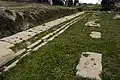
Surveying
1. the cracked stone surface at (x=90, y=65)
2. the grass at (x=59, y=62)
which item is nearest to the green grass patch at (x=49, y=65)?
the grass at (x=59, y=62)

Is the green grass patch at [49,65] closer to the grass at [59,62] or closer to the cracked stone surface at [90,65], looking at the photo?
the grass at [59,62]

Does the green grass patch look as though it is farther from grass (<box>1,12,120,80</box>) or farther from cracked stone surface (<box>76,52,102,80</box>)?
cracked stone surface (<box>76,52,102,80</box>)

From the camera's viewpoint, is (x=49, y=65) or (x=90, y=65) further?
(x=90, y=65)

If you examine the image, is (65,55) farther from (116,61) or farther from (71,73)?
(116,61)

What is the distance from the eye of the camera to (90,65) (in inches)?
153

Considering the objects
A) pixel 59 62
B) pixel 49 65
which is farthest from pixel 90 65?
pixel 49 65

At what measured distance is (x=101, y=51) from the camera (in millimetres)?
4918

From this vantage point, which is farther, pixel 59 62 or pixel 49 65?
pixel 59 62

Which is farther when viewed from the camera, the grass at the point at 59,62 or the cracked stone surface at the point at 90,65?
the cracked stone surface at the point at 90,65

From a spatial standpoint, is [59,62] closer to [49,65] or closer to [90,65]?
[49,65]

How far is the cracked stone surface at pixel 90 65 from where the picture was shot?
3.47m

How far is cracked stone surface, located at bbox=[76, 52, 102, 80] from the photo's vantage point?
3.47 metres

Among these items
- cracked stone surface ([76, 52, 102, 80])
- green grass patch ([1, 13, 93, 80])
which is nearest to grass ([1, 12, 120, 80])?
green grass patch ([1, 13, 93, 80])

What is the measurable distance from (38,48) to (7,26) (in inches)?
77.8
